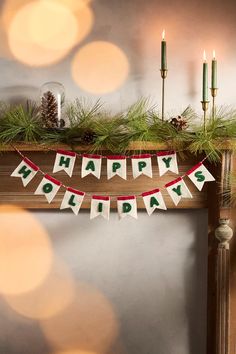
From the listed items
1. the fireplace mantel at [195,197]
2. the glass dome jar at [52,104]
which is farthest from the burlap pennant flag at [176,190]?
the glass dome jar at [52,104]

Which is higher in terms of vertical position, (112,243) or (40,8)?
(40,8)

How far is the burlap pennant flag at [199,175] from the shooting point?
8.00ft

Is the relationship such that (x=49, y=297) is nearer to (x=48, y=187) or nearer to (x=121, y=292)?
(x=121, y=292)

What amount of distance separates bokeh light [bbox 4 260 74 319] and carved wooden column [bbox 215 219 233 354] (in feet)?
2.28

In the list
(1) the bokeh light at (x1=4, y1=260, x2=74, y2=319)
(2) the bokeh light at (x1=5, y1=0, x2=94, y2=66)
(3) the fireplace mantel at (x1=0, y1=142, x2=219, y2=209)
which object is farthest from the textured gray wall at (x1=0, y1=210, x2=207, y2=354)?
(2) the bokeh light at (x1=5, y1=0, x2=94, y2=66)

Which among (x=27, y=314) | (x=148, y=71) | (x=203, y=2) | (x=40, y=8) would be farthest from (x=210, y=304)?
(x=40, y=8)

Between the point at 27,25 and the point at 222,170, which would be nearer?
the point at 222,170

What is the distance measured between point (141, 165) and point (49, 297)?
0.80 metres

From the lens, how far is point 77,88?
8.69 ft

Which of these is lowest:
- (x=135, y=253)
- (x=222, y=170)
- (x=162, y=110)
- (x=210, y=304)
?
(x=210, y=304)

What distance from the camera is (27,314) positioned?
2.68 m

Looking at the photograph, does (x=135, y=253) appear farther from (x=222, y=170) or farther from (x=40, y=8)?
(x=40, y=8)

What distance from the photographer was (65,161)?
2432 mm

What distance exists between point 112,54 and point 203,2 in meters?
0.50
